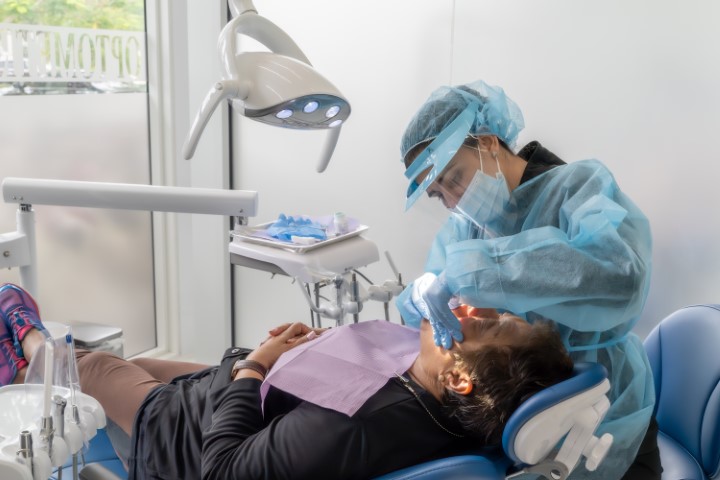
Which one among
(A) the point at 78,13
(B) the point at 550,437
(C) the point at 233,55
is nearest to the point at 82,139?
(A) the point at 78,13

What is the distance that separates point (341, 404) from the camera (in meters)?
1.29

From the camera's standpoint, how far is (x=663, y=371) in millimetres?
1592

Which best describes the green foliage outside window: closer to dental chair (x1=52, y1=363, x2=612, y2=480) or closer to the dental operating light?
the dental operating light

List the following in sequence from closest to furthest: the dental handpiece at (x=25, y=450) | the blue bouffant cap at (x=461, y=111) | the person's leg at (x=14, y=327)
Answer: the dental handpiece at (x=25, y=450)
the blue bouffant cap at (x=461, y=111)
the person's leg at (x=14, y=327)

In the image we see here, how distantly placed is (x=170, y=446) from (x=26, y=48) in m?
1.58

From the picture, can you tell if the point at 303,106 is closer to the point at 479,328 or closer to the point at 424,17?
the point at 479,328

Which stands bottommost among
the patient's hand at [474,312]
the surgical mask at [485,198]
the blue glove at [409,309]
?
the blue glove at [409,309]

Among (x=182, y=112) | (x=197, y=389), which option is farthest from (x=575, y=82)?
(x=182, y=112)

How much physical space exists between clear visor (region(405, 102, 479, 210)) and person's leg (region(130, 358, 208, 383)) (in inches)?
30.5

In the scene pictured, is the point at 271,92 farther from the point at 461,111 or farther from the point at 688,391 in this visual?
the point at 688,391

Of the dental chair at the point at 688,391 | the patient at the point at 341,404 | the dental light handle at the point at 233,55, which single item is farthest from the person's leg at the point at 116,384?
the dental chair at the point at 688,391

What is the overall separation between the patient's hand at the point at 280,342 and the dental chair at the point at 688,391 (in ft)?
2.48

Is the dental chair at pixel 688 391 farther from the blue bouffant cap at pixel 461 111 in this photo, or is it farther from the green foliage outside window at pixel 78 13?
the green foliage outside window at pixel 78 13

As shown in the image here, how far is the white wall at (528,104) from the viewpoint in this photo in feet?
5.84
